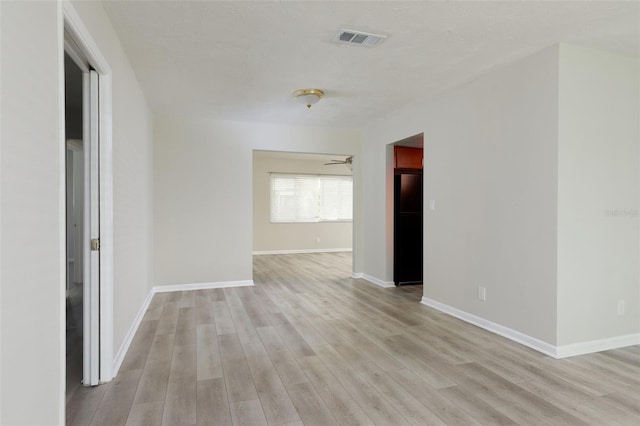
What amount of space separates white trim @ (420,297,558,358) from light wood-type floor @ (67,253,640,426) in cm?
8

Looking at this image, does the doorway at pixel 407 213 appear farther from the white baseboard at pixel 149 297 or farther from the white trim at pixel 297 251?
the white trim at pixel 297 251

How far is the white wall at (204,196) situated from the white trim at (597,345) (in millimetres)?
3955

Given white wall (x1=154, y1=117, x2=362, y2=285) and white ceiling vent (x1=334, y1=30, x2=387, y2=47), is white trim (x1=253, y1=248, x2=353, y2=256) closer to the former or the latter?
white wall (x1=154, y1=117, x2=362, y2=285)

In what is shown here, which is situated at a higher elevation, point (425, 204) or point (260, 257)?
point (425, 204)

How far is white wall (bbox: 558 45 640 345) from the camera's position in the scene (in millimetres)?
2834

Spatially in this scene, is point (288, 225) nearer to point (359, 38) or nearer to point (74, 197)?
point (74, 197)

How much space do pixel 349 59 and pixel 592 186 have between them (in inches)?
89.2

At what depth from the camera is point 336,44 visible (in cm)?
284

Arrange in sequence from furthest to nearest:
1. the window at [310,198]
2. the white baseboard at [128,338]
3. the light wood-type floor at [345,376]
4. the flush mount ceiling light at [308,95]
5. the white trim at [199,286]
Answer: the window at [310,198] < the white trim at [199,286] < the flush mount ceiling light at [308,95] < the white baseboard at [128,338] < the light wood-type floor at [345,376]

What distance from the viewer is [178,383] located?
2363 mm

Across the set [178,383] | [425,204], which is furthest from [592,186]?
[178,383]

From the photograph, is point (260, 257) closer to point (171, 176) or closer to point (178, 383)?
point (171, 176)

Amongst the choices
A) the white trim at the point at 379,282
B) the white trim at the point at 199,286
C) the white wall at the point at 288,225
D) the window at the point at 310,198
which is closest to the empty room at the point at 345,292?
the white trim at the point at 199,286

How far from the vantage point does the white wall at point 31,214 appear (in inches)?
44.1
